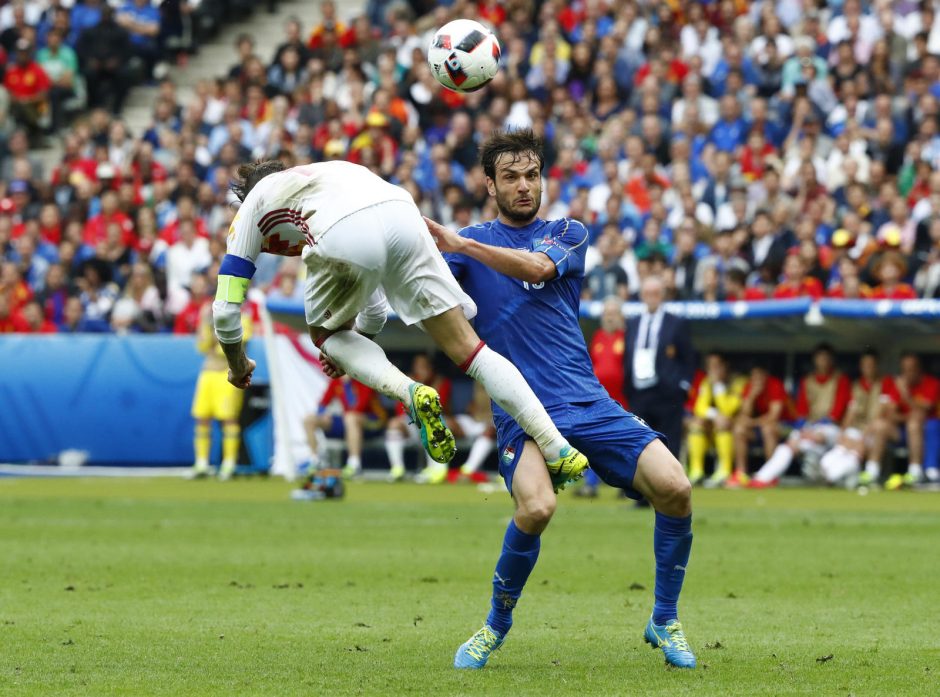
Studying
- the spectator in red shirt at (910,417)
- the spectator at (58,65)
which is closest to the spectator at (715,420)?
the spectator in red shirt at (910,417)

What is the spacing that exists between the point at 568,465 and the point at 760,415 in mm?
13221

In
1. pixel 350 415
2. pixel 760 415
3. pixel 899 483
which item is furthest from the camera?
pixel 350 415

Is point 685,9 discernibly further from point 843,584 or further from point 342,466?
point 843,584

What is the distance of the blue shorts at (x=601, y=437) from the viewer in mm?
7008

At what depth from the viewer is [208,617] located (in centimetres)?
862

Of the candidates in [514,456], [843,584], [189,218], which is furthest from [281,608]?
[189,218]

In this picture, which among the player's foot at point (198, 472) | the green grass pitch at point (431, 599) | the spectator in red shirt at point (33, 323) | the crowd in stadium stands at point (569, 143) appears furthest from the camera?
the spectator in red shirt at point (33, 323)

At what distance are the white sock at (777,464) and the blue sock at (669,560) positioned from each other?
40.4 feet

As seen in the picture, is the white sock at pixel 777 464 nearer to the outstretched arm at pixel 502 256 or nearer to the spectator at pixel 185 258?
the spectator at pixel 185 258

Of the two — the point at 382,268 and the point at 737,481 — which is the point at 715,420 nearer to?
the point at 737,481

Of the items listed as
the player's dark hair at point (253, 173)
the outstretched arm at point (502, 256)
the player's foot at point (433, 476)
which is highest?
the player's dark hair at point (253, 173)

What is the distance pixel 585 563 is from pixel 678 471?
464 centimetres

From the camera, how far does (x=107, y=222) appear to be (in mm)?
24438

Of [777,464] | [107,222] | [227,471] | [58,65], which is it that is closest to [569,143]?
[777,464]
